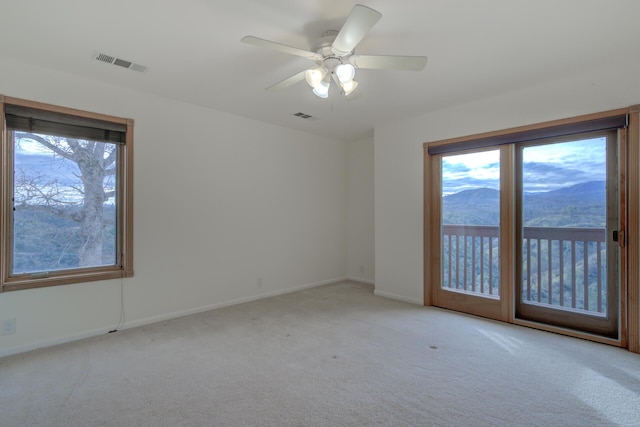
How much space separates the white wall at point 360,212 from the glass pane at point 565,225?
7.79 ft

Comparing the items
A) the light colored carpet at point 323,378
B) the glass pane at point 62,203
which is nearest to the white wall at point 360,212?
the light colored carpet at point 323,378

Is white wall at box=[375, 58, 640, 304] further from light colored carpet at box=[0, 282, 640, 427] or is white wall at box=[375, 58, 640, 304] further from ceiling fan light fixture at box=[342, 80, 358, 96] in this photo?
ceiling fan light fixture at box=[342, 80, 358, 96]

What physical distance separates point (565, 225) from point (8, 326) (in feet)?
17.1

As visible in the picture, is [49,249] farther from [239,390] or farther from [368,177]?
[368,177]

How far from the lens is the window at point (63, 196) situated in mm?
2695

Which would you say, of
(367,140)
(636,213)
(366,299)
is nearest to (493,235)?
(636,213)

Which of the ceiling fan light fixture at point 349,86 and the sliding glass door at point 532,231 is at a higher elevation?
the ceiling fan light fixture at point 349,86

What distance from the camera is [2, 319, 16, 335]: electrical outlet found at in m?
2.59

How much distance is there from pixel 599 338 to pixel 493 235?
50.8 inches

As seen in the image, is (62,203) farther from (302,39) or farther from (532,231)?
(532,231)

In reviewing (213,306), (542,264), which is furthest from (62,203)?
(542,264)

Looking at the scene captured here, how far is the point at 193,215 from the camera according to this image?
3711mm

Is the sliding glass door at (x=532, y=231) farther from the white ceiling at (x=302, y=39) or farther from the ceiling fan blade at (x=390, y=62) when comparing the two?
the ceiling fan blade at (x=390, y=62)

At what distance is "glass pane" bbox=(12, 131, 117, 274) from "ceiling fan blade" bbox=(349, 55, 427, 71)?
2.70 m
